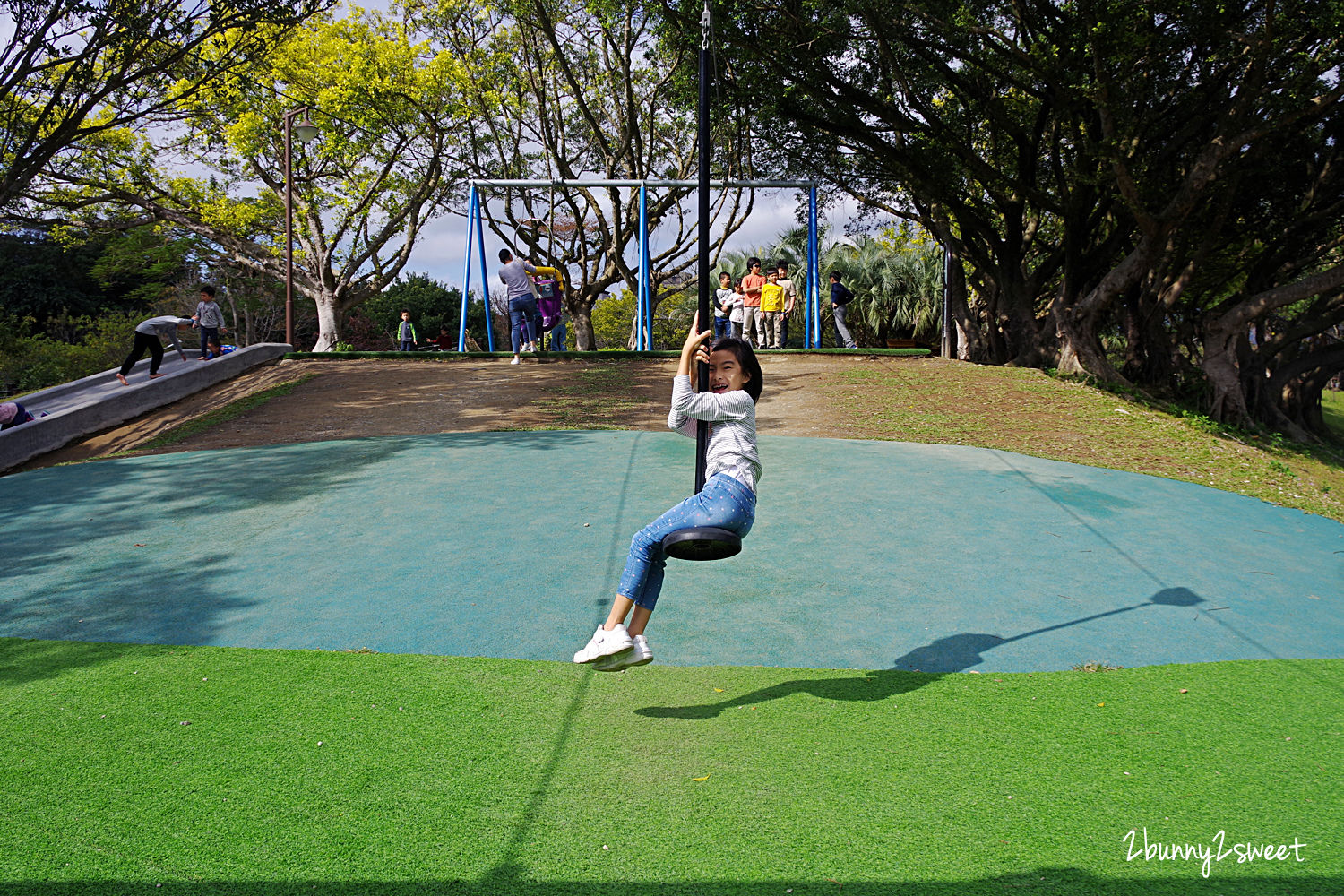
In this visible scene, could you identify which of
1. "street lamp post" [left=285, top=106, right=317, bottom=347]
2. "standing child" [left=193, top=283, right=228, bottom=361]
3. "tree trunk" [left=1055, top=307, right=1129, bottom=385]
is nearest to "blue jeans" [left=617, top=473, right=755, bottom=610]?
"tree trunk" [left=1055, top=307, right=1129, bottom=385]

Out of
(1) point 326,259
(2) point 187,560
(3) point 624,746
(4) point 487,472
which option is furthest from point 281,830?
(1) point 326,259

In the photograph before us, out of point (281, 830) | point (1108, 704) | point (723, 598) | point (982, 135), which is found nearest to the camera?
point (281, 830)

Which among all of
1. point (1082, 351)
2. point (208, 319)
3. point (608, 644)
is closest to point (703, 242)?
point (608, 644)

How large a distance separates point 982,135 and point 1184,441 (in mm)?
12404

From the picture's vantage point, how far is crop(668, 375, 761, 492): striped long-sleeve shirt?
388 cm

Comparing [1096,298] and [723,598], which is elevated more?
[1096,298]

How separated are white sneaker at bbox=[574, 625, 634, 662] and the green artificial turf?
34 cm

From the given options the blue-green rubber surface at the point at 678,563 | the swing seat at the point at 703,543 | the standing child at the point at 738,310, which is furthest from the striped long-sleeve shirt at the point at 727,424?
the standing child at the point at 738,310

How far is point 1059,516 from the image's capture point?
771 centimetres

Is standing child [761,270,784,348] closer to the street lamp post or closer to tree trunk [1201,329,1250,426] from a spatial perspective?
tree trunk [1201,329,1250,426]

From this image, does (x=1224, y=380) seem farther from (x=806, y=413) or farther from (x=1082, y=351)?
(x=806, y=413)

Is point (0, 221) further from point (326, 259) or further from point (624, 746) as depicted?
point (624, 746)

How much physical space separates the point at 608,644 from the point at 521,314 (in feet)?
44.0

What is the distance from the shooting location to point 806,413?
12562 millimetres
